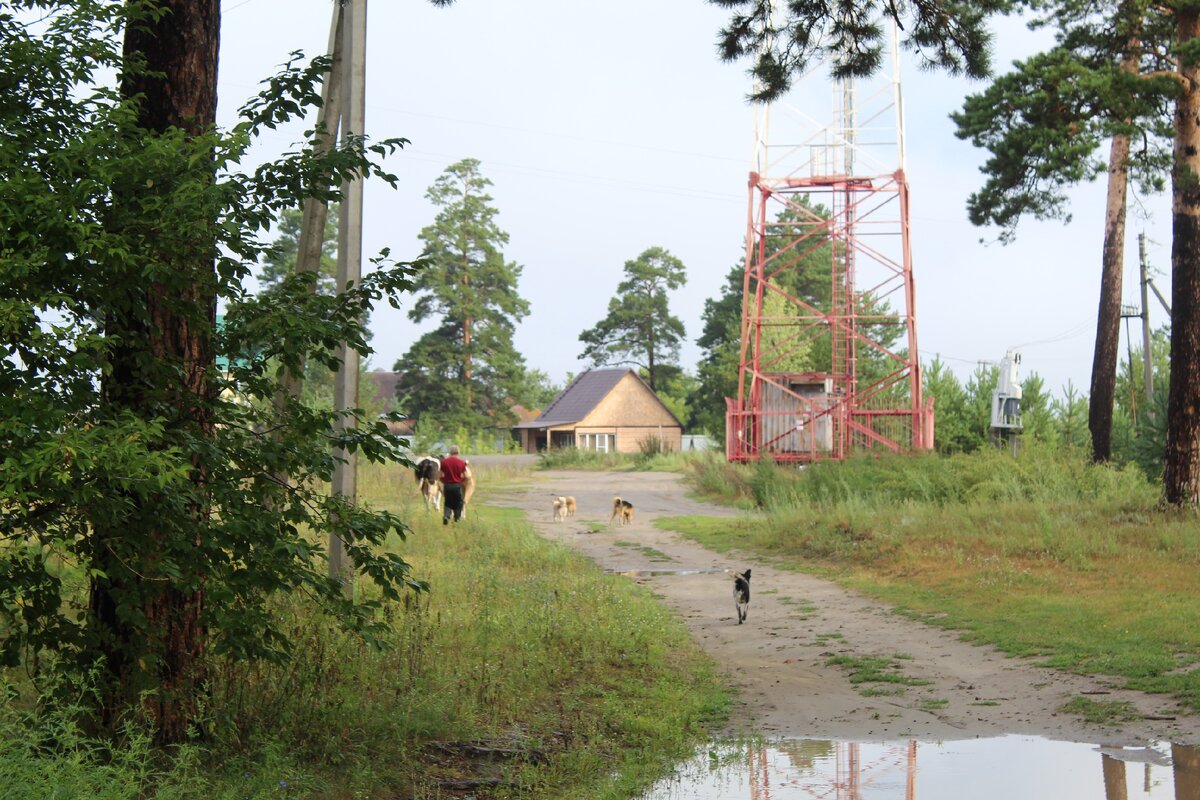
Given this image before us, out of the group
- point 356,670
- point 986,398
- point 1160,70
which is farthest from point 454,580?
point 986,398

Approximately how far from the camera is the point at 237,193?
6309mm

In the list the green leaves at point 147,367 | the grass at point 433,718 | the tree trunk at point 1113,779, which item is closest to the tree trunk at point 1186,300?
the grass at point 433,718

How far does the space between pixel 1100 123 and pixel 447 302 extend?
57.7 meters

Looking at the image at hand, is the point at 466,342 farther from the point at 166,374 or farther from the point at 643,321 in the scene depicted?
the point at 166,374

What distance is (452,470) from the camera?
75.2 feet

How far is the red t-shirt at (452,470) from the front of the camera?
2286 cm

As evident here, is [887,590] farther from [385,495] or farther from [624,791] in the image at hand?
[385,495]

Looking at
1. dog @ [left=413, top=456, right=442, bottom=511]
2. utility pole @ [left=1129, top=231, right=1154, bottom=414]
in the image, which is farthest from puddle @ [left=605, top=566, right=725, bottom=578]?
utility pole @ [left=1129, top=231, right=1154, bottom=414]

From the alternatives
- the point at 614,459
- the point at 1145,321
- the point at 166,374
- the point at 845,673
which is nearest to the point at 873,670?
the point at 845,673

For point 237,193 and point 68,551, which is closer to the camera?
point 68,551

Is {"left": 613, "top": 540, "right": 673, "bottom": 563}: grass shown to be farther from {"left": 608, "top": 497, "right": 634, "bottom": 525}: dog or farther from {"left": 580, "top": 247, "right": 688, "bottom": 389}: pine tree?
{"left": 580, "top": 247, "right": 688, "bottom": 389}: pine tree

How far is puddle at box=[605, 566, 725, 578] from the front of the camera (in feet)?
61.5

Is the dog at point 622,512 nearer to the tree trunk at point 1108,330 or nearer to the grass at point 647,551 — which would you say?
the grass at point 647,551

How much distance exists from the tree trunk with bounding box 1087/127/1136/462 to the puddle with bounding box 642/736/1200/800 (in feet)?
63.1
